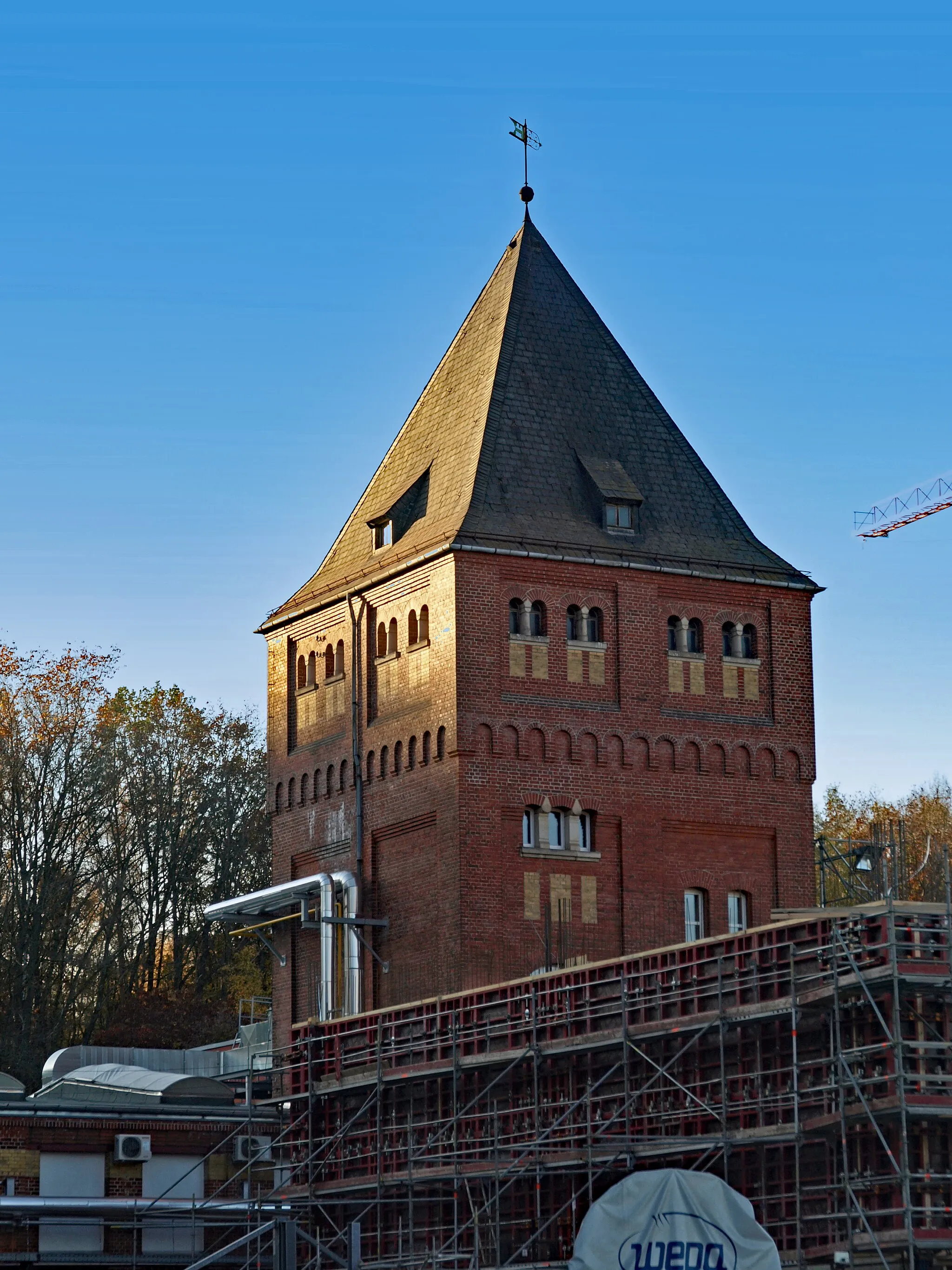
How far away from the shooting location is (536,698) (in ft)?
158

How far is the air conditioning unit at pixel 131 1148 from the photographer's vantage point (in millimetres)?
44531

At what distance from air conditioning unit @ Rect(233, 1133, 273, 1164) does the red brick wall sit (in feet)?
12.2

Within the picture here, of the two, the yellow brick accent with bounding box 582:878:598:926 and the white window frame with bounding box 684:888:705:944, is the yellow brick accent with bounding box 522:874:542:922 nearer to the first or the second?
the yellow brick accent with bounding box 582:878:598:926

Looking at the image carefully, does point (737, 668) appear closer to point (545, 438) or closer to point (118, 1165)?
point (545, 438)

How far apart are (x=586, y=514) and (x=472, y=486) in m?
2.50

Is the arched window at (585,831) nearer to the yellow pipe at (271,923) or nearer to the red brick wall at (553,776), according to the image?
the red brick wall at (553,776)

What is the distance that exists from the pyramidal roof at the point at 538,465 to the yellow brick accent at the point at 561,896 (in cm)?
643

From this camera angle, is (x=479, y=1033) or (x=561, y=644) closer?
(x=479, y=1033)

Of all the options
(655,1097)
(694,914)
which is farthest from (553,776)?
(655,1097)

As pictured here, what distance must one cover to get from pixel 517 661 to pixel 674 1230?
18674 mm

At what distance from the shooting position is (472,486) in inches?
1939

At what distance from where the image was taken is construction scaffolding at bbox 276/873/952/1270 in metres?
32.0

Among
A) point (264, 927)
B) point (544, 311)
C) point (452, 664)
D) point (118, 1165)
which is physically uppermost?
point (544, 311)

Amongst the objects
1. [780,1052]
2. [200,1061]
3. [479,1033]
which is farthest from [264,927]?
[780,1052]
